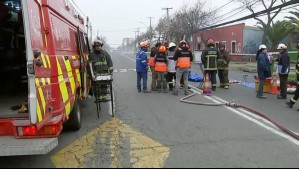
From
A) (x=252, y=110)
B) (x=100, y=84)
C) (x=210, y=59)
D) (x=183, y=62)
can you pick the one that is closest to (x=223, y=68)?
(x=210, y=59)

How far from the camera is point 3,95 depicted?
7.45 meters

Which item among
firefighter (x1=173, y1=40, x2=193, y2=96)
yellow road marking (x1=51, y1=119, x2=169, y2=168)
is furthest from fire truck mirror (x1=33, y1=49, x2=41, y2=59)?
firefighter (x1=173, y1=40, x2=193, y2=96)

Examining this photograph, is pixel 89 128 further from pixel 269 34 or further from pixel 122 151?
pixel 269 34

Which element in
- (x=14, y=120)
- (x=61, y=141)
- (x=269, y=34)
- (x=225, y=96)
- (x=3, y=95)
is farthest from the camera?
(x=269, y=34)

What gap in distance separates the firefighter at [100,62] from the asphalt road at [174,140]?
0.69 m

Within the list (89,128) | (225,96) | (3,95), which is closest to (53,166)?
(89,128)

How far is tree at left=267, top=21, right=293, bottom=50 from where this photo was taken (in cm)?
3925

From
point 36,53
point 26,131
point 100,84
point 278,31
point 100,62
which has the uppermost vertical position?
point 278,31

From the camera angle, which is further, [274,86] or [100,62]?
[274,86]

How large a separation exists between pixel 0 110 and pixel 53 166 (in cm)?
148

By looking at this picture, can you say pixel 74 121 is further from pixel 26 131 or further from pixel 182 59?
pixel 182 59

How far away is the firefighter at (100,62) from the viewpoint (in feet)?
30.6

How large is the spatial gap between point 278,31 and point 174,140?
118 feet

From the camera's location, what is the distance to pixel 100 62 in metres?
9.47
